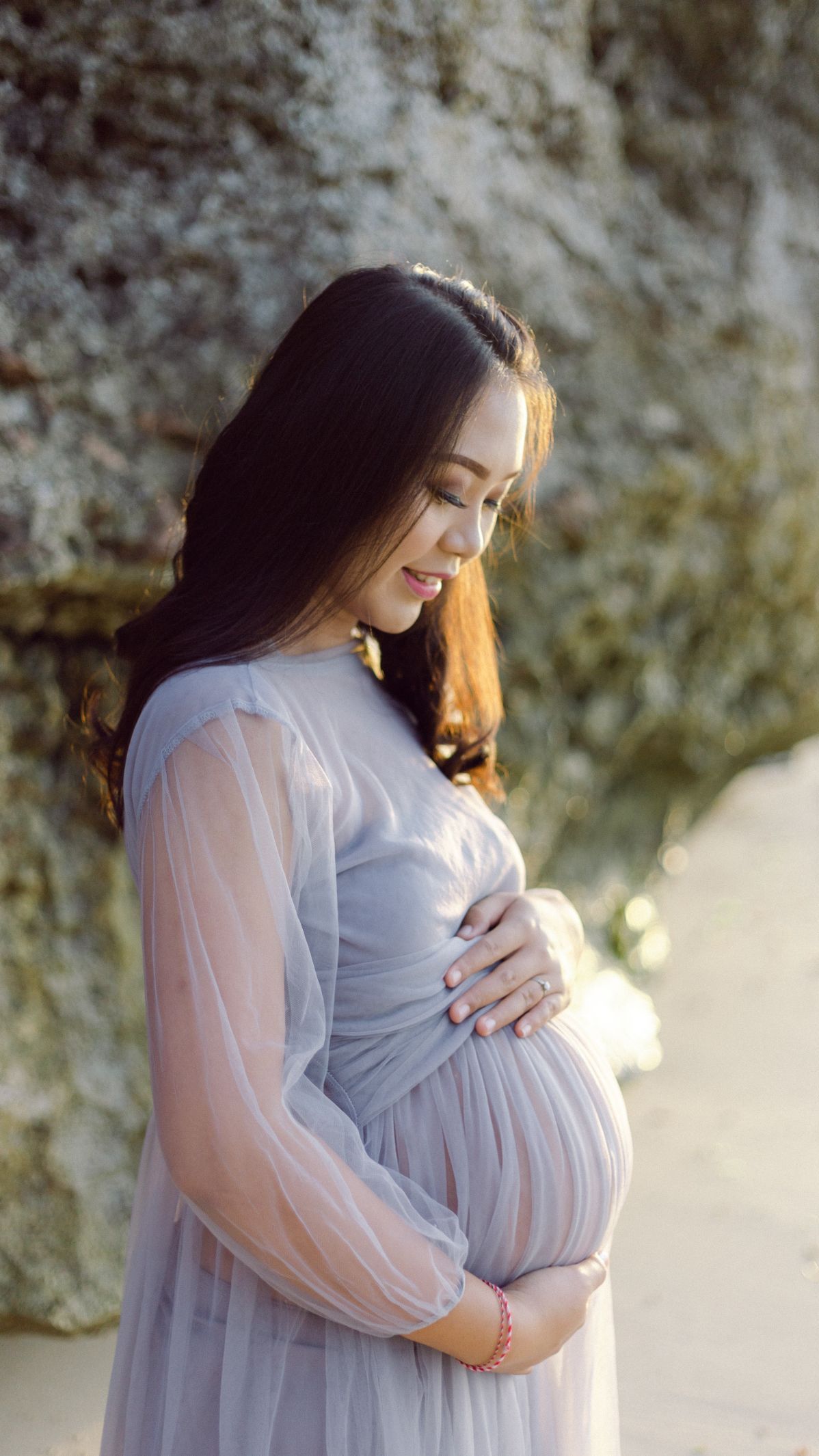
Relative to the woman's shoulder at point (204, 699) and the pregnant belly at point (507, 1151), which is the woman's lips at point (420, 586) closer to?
the woman's shoulder at point (204, 699)

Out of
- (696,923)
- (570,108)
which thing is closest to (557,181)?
(570,108)

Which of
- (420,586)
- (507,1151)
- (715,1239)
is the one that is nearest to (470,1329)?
(507,1151)

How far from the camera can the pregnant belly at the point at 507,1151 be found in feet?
4.33

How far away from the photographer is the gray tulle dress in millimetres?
1138

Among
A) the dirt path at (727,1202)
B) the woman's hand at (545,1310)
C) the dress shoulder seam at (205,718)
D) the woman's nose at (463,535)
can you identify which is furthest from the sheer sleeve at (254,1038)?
the dirt path at (727,1202)

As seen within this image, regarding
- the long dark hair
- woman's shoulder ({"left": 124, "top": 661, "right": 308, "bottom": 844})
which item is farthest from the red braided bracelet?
the long dark hair

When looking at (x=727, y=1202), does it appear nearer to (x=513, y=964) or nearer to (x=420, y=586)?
(x=513, y=964)

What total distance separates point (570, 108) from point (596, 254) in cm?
38

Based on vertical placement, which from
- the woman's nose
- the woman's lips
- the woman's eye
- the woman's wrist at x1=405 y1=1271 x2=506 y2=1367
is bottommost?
the woman's wrist at x1=405 y1=1271 x2=506 y2=1367

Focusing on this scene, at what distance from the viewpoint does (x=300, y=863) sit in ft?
4.00

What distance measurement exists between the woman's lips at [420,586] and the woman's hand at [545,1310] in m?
0.84

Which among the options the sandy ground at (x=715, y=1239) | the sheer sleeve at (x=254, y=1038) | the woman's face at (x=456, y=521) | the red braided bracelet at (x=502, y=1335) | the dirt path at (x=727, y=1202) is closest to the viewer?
the sheer sleeve at (x=254, y=1038)

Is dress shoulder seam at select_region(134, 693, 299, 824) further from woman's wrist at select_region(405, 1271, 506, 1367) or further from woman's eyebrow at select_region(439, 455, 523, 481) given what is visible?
woman's wrist at select_region(405, 1271, 506, 1367)

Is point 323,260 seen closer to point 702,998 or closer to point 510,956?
point 510,956
